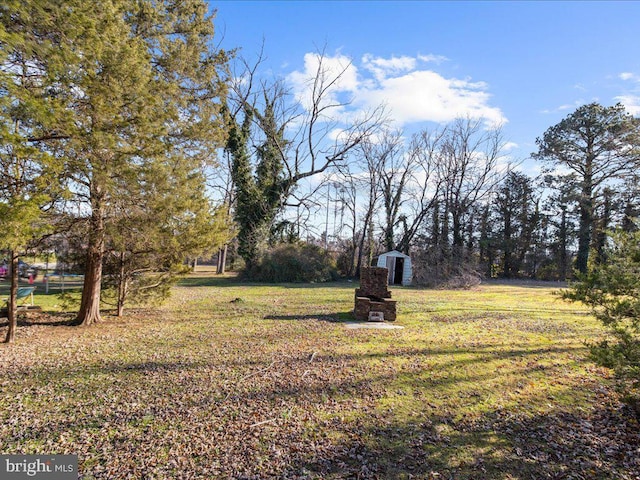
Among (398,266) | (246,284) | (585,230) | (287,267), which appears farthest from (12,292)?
(585,230)

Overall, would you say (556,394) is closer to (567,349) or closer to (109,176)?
(567,349)

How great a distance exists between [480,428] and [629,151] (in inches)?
1166

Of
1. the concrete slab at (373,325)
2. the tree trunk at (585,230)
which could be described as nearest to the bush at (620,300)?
the concrete slab at (373,325)

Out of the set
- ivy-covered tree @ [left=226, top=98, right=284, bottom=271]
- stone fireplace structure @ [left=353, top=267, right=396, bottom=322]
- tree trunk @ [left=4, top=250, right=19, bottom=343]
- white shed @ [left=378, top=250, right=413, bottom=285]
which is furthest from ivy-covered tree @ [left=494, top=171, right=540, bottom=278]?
tree trunk @ [left=4, top=250, right=19, bottom=343]

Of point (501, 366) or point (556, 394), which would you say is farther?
point (501, 366)

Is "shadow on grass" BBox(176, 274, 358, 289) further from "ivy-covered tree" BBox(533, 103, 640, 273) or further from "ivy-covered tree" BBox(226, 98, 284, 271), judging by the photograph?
"ivy-covered tree" BBox(533, 103, 640, 273)

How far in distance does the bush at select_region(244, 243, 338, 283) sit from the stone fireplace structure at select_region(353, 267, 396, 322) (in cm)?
1074

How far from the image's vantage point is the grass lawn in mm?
2955

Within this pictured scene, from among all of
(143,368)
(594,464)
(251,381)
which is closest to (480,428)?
(594,464)

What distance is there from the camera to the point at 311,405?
13.0ft

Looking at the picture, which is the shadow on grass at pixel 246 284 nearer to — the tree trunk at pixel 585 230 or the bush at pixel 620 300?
the bush at pixel 620 300

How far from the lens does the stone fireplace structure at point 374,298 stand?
28.8 feet

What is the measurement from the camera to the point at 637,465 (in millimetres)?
3021

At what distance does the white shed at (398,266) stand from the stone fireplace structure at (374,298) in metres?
11.8
